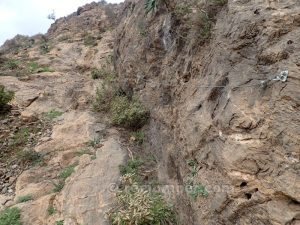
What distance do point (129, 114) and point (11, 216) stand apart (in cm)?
405

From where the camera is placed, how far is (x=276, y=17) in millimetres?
5523

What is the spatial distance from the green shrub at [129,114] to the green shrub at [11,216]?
3777mm

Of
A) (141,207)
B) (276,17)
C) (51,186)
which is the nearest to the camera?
(276,17)

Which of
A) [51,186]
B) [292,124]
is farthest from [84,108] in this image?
[292,124]

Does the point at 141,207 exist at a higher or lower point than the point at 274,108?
lower

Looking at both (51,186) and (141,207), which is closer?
(141,207)

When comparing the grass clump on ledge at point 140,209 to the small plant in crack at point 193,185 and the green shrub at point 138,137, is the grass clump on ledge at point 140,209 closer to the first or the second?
the small plant in crack at point 193,185

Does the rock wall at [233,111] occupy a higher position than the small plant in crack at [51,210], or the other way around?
the rock wall at [233,111]

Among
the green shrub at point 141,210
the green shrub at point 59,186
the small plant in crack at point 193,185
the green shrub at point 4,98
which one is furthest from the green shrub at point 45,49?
the small plant in crack at point 193,185

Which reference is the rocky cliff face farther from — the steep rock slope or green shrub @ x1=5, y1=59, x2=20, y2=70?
green shrub @ x1=5, y1=59, x2=20, y2=70

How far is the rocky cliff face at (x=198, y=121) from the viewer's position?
15.6 feet

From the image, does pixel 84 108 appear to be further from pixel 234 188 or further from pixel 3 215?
pixel 234 188

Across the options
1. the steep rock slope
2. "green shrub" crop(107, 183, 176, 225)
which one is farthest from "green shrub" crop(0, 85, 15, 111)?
"green shrub" crop(107, 183, 176, 225)

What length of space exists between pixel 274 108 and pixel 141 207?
119 inches
